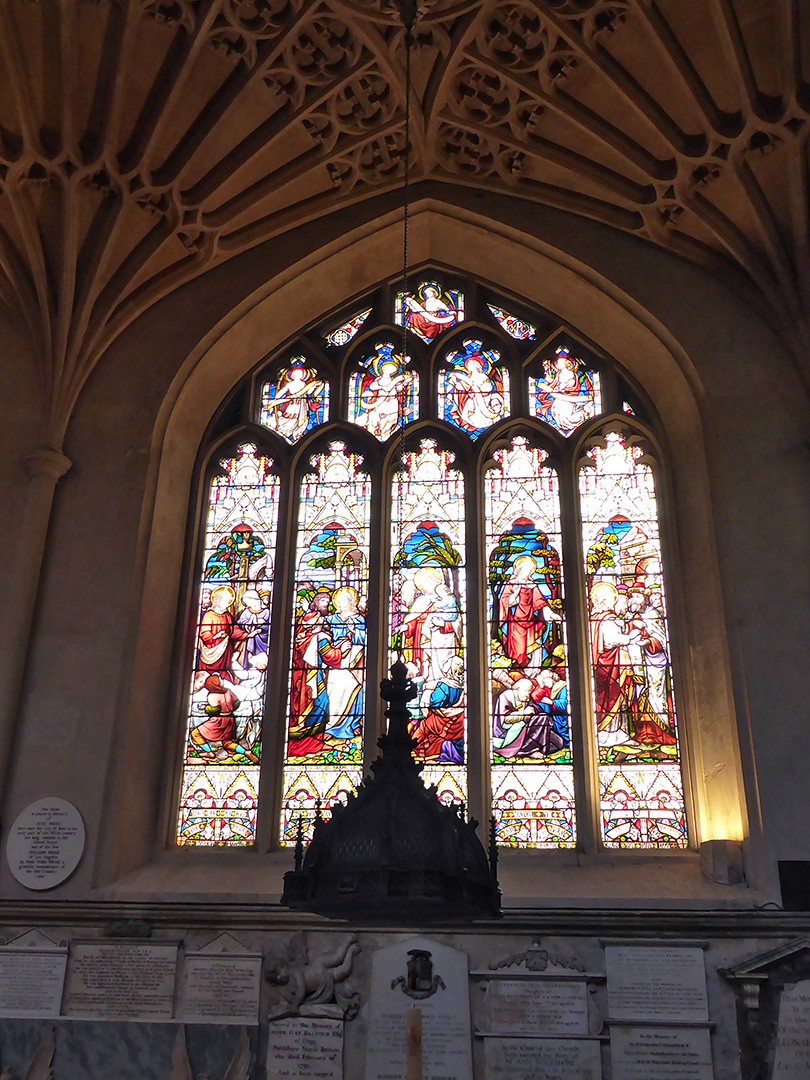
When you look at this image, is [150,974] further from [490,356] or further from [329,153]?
[329,153]

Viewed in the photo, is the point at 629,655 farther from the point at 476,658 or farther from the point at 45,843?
the point at 45,843

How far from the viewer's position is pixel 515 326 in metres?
9.53

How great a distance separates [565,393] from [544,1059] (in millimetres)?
5184

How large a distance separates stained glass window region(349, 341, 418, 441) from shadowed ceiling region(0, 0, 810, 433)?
1402mm

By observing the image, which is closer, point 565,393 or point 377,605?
point 377,605

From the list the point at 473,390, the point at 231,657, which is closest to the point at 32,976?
the point at 231,657

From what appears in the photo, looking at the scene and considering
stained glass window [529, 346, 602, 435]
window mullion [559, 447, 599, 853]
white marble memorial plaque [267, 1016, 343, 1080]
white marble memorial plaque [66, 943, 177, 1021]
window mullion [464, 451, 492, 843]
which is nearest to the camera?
white marble memorial plaque [267, 1016, 343, 1080]

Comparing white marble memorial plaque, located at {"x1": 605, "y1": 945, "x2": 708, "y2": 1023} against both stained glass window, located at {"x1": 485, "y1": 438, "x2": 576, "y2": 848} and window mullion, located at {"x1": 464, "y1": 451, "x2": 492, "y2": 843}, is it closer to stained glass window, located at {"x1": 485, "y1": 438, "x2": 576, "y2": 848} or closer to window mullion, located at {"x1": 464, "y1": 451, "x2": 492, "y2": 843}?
stained glass window, located at {"x1": 485, "y1": 438, "x2": 576, "y2": 848}

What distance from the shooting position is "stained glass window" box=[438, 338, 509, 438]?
9.02 m

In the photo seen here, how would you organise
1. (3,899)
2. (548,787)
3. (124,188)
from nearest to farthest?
(3,899) → (548,787) → (124,188)

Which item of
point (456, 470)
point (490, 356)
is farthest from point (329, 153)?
point (456, 470)

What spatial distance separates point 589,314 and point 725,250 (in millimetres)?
1201

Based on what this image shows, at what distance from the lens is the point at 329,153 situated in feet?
29.7

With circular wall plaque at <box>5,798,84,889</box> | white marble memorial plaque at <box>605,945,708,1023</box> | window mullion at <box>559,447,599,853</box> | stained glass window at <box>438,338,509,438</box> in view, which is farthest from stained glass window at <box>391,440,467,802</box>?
circular wall plaque at <box>5,798,84,889</box>
